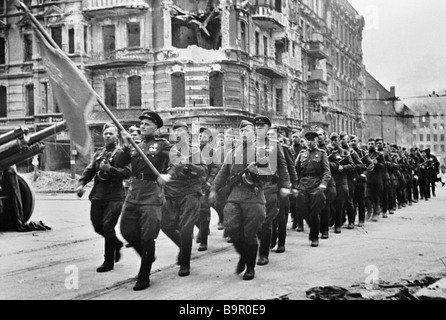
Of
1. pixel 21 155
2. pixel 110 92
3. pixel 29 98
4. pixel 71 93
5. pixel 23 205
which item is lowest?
pixel 23 205

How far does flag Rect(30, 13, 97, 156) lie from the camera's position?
562cm

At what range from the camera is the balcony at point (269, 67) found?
40.7 ft

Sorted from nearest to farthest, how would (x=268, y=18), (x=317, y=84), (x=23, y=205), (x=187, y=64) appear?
1. (x=23, y=205)
2. (x=268, y=18)
3. (x=317, y=84)
4. (x=187, y=64)

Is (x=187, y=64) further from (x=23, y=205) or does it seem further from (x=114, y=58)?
(x=23, y=205)

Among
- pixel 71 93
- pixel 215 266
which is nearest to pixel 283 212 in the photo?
pixel 215 266

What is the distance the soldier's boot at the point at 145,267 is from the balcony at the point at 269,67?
23.6 feet

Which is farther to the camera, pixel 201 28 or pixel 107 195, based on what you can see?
pixel 201 28

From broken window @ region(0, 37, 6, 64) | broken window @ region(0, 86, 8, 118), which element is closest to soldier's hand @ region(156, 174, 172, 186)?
broken window @ region(0, 37, 6, 64)

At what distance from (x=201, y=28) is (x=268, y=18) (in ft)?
19.6

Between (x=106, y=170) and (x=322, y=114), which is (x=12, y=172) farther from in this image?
(x=322, y=114)

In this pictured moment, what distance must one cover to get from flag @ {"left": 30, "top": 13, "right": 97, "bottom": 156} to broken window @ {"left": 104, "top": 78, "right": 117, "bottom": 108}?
335 inches

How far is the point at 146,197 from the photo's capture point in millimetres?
5988

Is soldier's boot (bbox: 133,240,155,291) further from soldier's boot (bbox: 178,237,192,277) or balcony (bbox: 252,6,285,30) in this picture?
balcony (bbox: 252,6,285,30)
